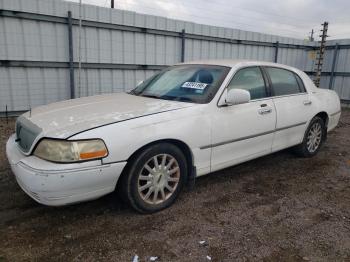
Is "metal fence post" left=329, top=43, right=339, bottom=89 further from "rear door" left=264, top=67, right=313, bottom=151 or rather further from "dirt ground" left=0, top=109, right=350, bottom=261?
"dirt ground" left=0, top=109, right=350, bottom=261

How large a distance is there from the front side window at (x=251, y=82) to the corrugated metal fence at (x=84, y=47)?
5.08 m

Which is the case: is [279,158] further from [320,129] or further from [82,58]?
[82,58]

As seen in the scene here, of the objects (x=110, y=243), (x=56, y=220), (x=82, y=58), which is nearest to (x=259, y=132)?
(x=110, y=243)

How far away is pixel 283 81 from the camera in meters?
4.29

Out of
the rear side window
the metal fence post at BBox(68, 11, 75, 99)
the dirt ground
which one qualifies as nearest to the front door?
the rear side window

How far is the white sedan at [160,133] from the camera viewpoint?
247 cm

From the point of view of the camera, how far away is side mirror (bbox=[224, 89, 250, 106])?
3.27 m

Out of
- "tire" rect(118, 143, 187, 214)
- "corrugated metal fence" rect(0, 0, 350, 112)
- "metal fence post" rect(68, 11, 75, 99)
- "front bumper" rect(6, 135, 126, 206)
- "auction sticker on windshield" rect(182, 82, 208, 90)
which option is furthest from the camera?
"metal fence post" rect(68, 11, 75, 99)

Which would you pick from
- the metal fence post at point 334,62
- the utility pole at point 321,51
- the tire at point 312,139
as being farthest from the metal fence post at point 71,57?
the metal fence post at point 334,62

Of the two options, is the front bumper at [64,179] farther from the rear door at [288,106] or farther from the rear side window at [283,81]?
the rear side window at [283,81]

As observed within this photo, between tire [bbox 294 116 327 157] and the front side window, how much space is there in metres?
1.30

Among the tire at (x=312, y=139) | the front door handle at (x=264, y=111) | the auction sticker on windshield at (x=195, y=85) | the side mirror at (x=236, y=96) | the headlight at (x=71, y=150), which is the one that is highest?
the auction sticker on windshield at (x=195, y=85)

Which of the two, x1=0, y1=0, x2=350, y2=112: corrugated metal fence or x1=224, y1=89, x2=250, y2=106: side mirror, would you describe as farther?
x1=0, y1=0, x2=350, y2=112: corrugated metal fence

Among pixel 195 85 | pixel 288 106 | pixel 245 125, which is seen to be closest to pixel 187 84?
pixel 195 85
